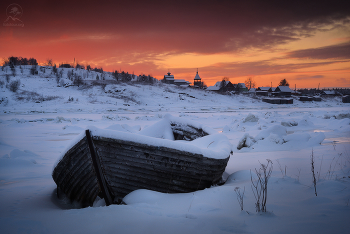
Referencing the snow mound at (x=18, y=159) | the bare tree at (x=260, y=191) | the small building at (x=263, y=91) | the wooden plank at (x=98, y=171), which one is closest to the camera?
the bare tree at (x=260, y=191)

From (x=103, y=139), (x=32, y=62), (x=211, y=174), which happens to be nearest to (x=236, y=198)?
(x=211, y=174)

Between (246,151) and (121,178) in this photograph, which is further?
(246,151)

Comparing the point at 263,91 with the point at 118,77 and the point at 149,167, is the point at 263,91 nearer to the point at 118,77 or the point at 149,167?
the point at 118,77

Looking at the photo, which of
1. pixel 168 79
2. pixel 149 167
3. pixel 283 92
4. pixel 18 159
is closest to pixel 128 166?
pixel 149 167

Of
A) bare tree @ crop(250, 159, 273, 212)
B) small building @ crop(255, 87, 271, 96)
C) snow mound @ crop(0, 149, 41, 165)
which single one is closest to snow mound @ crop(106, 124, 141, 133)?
snow mound @ crop(0, 149, 41, 165)

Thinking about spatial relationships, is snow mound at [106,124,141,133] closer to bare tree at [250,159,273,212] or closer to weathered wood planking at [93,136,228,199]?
weathered wood planking at [93,136,228,199]

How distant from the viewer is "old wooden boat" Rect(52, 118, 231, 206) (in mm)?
3064

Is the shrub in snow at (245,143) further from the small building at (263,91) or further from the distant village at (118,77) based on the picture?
the small building at (263,91)

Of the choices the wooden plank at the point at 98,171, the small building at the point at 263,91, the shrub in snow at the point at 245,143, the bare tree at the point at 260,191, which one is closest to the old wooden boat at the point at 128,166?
the wooden plank at the point at 98,171

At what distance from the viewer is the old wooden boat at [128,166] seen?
3.06m

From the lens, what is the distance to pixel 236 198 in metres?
3.15

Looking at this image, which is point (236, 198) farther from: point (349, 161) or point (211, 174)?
point (349, 161)

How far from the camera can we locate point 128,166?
126 inches

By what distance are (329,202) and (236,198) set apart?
1170 millimetres
